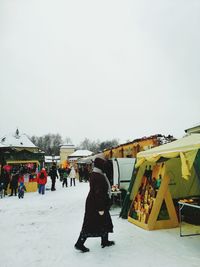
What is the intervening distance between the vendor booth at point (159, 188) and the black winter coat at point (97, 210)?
5.87 ft

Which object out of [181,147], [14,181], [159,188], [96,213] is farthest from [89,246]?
[14,181]

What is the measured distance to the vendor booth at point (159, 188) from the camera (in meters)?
6.91

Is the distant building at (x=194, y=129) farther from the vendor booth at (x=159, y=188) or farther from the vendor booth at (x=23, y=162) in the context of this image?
the vendor booth at (x=23, y=162)

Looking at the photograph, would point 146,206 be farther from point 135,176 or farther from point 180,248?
point 180,248

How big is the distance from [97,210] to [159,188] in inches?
91.9

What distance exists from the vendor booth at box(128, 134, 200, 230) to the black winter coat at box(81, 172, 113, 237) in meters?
1.79

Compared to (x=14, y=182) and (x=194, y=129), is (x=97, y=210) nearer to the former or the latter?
(x=194, y=129)

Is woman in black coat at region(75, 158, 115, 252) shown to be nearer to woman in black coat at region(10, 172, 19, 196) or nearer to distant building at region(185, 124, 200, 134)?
distant building at region(185, 124, 200, 134)

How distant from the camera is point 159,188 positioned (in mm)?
7117

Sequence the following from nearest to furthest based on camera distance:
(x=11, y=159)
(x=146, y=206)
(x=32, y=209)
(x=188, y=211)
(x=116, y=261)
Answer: (x=116, y=261) → (x=146, y=206) → (x=188, y=211) → (x=32, y=209) → (x=11, y=159)

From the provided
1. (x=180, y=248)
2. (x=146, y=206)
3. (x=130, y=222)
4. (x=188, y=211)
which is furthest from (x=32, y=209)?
(x=180, y=248)

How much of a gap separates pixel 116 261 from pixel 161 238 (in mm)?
1777

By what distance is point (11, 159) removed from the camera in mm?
21312

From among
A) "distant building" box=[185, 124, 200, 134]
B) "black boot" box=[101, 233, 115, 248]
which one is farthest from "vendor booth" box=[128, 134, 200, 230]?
"distant building" box=[185, 124, 200, 134]
